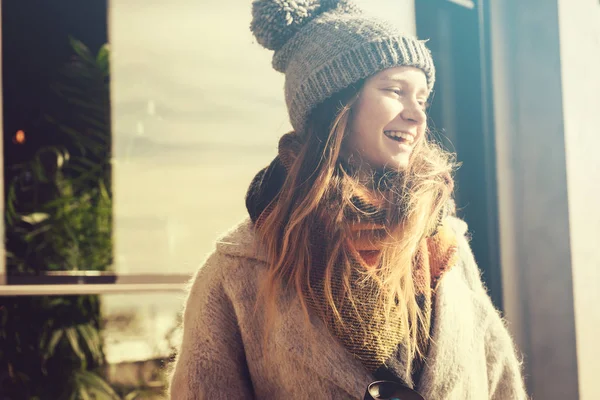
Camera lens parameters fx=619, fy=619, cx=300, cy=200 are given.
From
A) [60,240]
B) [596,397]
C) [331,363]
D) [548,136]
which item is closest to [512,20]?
[548,136]

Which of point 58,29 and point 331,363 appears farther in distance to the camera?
point 58,29

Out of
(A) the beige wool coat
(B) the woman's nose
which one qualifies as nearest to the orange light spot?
(A) the beige wool coat

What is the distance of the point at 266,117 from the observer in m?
2.46

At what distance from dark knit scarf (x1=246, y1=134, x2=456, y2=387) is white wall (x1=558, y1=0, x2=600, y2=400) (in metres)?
0.99

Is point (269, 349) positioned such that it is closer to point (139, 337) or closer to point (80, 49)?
point (139, 337)

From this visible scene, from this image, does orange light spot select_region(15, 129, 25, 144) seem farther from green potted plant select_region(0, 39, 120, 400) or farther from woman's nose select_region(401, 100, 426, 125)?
woman's nose select_region(401, 100, 426, 125)

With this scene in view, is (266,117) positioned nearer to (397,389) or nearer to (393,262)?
(393,262)

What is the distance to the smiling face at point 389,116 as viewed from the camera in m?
1.38

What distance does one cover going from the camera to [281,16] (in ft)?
4.74

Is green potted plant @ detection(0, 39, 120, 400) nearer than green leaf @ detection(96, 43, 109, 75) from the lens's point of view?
Yes

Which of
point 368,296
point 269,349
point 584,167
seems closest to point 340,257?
point 368,296

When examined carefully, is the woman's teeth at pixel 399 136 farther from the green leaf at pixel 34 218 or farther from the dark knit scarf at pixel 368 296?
the green leaf at pixel 34 218

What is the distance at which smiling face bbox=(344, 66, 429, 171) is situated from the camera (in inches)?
54.2

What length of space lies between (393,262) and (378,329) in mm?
149
